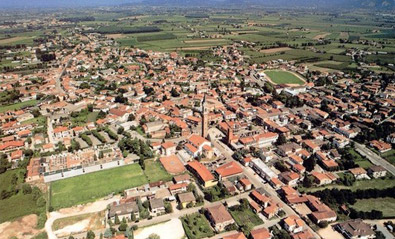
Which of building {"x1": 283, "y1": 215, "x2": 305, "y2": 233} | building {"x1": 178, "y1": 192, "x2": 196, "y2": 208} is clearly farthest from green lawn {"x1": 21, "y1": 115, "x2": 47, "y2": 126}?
building {"x1": 283, "y1": 215, "x2": 305, "y2": 233}

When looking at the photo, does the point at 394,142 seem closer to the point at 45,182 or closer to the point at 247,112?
the point at 247,112

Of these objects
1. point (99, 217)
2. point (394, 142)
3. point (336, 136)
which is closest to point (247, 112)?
point (336, 136)

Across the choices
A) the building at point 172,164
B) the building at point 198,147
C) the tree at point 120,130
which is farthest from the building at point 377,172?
the tree at point 120,130

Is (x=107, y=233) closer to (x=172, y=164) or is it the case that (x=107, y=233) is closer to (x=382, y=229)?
(x=172, y=164)

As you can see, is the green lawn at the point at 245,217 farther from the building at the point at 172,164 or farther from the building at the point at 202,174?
the building at the point at 172,164

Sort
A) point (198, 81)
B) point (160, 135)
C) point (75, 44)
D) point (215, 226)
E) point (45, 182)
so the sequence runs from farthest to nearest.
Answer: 1. point (75, 44)
2. point (198, 81)
3. point (160, 135)
4. point (45, 182)
5. point (215, 226)

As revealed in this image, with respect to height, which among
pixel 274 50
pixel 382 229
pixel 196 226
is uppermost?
pixel 274 50

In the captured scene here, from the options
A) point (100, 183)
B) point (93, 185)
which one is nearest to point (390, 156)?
point (100, 183)

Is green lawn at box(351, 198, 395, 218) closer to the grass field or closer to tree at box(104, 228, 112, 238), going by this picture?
the grass field
